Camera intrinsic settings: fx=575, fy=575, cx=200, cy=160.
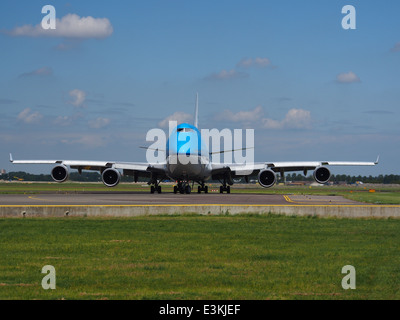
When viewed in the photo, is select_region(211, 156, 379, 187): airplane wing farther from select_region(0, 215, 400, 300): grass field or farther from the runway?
select_region(0, 215, 400, 300): grass field

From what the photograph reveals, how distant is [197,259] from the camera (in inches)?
509

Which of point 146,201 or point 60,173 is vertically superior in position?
point 60,173

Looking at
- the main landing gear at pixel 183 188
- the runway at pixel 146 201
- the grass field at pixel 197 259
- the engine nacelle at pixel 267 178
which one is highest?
the engine nacelle at pixel 267 178

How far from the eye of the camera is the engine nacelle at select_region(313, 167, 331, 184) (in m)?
50.1

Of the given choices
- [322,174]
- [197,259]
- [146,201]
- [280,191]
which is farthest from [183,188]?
[197,259]

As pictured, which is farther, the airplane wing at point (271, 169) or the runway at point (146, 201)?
the airplane wing at point (271, 169)

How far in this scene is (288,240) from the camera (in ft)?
54.1

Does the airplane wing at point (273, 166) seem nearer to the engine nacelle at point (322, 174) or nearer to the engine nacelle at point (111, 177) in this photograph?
the engine nacelle at point (322, 174)

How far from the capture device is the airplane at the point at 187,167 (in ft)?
152

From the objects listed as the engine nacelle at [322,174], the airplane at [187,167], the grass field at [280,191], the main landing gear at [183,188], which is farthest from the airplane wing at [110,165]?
the engine nacelle at [322,174]

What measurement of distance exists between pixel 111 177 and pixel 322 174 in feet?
60.3

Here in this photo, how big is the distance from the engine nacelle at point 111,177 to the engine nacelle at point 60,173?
331 cm

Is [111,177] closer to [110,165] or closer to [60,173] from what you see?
[110,165]
